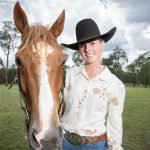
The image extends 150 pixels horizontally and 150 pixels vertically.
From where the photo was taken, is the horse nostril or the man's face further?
the man's face

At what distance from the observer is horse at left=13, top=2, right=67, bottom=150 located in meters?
2.83

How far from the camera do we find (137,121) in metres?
13.9

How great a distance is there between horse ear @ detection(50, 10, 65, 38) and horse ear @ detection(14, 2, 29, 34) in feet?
0.96

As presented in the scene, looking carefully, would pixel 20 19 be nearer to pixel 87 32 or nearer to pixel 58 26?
pixel 58 26

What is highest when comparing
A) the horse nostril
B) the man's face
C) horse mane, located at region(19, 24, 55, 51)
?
horse mane, located at region(19, 24, 55, 51)

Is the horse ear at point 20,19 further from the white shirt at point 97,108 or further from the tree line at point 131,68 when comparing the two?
the tree line at point 131,68


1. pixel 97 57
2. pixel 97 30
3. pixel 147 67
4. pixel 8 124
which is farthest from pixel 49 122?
pixel 147 67

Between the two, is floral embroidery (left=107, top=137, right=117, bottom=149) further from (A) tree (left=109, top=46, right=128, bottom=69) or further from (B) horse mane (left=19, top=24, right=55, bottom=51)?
(A) tree (left=109, top=46, right=128, bottom=69)

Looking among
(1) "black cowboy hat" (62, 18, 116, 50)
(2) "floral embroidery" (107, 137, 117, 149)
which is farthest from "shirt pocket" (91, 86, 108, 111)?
(1) "black cowboy hat" (62, 18, 116, 50)

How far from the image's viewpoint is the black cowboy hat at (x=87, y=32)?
362cm

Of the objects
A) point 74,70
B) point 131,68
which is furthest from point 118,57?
point 74,70

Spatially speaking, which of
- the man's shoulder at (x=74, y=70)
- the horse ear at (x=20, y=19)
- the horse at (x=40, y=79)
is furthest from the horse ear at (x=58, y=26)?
the man's shoulder at (x=74, y=70)

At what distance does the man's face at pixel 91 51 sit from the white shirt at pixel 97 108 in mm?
175

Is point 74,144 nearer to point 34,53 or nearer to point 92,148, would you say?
point 92,148
